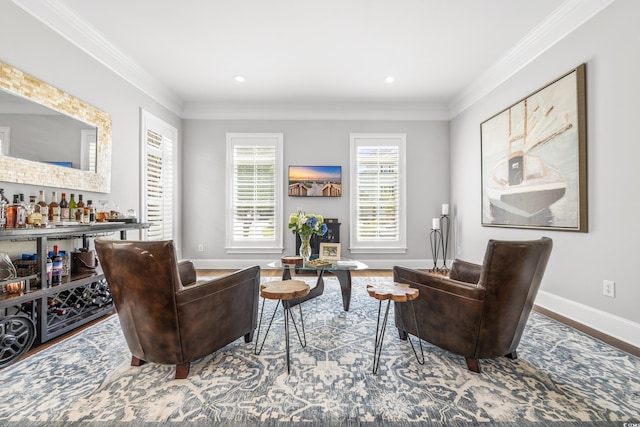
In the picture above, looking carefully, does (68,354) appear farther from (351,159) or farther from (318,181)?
(351,159)

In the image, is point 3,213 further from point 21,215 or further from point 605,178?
point 605,178

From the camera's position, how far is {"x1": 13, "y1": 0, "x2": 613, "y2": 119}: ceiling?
284cm

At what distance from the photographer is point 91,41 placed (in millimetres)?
3199

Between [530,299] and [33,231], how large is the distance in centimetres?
361

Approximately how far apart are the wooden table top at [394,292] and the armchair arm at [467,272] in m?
0.78

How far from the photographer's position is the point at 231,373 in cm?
192

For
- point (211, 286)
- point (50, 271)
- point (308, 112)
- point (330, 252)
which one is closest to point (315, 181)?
point (308, 112)

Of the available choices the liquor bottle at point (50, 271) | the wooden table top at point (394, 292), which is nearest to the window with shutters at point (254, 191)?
the liquor bottle at point (50, 271)

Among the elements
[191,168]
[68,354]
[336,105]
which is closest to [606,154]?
[336,105]

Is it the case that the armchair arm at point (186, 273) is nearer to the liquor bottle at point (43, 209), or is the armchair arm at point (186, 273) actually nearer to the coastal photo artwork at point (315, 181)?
the liquor bottle at point (43, 209)

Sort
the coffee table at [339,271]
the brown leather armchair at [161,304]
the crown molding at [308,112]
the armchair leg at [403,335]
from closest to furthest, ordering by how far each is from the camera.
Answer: the brown leather armchair at [161,304], the armchair leg at [403,335], the coffee table at [339,271], the crown molding at [308,112]

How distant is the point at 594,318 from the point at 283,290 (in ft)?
9.28

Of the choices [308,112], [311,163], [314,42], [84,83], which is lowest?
[311,163]

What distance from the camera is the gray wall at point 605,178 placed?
92.0 inches
